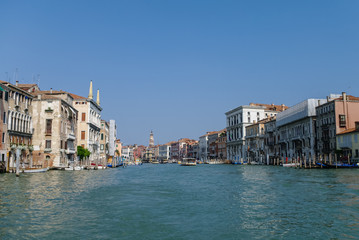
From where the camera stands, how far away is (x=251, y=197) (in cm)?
1385

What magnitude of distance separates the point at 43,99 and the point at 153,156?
490ft

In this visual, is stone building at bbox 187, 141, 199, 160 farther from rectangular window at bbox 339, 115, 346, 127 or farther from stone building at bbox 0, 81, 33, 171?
stone building at bbox 0, 81, 33, 171

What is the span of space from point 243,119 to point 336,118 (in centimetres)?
4467

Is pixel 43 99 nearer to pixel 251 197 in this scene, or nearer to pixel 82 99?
pixel 82 99

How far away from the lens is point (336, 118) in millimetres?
43156

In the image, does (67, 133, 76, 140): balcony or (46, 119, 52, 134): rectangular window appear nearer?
(46, 119, 52, 134): rectangular window

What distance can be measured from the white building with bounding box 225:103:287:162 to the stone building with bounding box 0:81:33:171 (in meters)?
58.6

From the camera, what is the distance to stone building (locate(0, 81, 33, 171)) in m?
30.8

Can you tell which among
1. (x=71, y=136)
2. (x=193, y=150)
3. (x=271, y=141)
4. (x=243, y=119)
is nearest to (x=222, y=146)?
(x=243, y=119)

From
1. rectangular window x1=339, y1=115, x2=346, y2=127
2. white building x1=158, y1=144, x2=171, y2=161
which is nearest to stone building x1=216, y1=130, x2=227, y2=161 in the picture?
rectangular window x1=339, y1=115, x2=346, y2=127

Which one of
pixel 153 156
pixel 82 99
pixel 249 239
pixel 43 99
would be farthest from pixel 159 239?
pixel 153 156

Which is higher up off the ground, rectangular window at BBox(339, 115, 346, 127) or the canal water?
rectangular window at BBox(339, 115, 346, 127)

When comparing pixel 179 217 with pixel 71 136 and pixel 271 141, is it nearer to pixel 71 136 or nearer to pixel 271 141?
pixel 71 136

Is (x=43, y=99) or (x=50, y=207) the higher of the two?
(x=43, y=99)
